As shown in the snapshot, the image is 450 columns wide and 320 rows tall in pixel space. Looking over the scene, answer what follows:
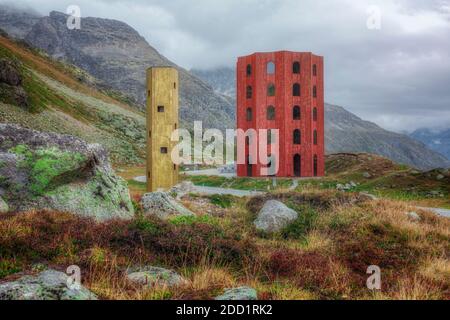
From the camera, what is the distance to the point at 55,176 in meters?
12.1

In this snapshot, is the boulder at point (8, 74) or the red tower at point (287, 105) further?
the boulder at point (8, 74)

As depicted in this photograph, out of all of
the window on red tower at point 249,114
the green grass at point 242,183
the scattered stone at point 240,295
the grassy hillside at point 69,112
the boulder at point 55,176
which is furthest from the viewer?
the grassy hillside at point 69,112

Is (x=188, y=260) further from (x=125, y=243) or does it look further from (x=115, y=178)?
(x=115, y=178)

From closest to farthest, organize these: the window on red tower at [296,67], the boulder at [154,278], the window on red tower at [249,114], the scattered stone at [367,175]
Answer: the boulder at [154,278] → the scattered stone at [367,175] → the window on red tower at [249,114] → the window on red tower at [296,67]

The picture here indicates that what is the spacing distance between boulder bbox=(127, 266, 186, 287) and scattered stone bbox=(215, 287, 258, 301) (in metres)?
0.97

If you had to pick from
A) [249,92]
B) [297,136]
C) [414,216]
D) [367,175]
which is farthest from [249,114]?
[414,216]

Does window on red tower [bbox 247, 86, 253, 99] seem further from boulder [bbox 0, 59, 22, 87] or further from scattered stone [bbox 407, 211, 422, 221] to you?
boulder [bbox 0, 59, 22, 87]

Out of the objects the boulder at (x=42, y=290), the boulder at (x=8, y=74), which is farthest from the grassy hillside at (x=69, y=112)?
the boulder at (x=42, y=290)

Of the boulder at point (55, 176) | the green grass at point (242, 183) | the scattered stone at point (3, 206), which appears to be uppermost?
the boulder at point (55, 176)

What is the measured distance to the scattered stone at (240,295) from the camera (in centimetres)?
543

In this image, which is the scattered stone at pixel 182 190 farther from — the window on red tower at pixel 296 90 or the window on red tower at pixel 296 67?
the window on red tower at pixel 296 67

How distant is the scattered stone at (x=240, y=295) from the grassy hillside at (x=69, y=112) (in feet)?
174

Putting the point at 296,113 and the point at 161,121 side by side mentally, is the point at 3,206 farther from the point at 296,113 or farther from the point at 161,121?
the point at 296,113

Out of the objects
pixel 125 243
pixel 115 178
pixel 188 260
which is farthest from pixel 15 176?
pixel 188 260
